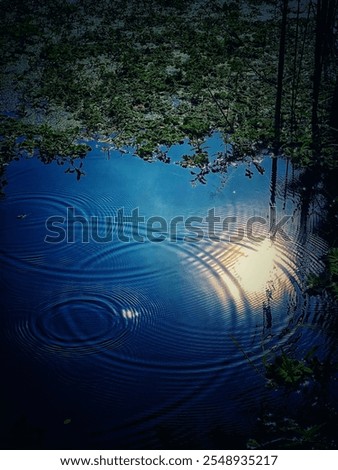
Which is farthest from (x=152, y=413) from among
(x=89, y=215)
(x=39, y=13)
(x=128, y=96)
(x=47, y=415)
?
(x=39, y=13)

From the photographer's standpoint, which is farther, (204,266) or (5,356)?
(204,266)

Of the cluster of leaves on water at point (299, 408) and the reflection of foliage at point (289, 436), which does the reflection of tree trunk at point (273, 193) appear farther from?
the reflection of foliage at point (289, 436)

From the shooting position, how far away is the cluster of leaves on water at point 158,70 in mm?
6195

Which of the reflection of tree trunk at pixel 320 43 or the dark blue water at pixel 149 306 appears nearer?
the dark blue water at pixel 149 306

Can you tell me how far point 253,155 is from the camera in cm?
574

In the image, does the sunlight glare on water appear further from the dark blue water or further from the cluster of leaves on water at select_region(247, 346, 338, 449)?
the cluster of leaves on water at select_region(247, 346, 338, 449)

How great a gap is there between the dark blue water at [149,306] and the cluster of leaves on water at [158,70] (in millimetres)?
865

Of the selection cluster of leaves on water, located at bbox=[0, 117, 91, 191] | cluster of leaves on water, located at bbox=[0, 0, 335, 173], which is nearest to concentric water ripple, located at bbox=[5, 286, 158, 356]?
cluster of leaves on water, located at bbox=[0, 117, 91, 191]

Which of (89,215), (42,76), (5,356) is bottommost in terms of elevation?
(5,356)

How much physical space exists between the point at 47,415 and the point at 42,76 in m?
5.59

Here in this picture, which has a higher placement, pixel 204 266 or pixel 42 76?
pixel 42 76

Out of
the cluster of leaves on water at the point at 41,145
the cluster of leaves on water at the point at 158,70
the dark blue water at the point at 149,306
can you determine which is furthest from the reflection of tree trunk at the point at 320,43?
the cluster of leaves on water at the point at 41,145

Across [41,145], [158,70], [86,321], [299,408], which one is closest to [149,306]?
[86,321]
